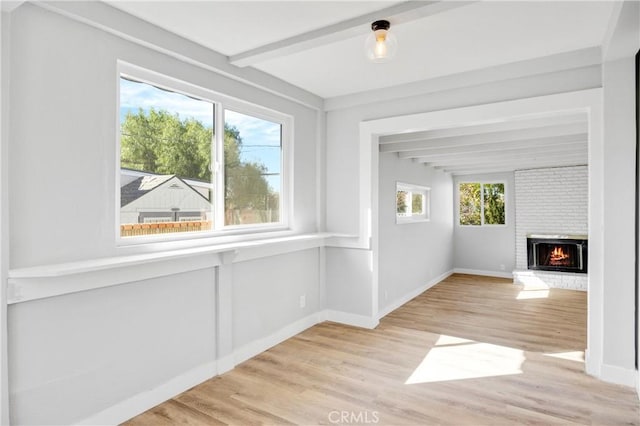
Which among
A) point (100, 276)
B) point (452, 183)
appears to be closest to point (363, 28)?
point (100, 276)

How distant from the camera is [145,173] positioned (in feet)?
8.57

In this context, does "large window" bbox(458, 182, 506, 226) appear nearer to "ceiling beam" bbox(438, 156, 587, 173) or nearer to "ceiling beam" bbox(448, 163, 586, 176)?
"ceiling beam" bbox(448, 163, 586, 176)

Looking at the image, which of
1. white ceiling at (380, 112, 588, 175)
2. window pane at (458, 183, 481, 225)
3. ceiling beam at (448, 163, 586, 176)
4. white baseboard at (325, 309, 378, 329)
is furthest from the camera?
window pane at (458, 183, 481, 225)

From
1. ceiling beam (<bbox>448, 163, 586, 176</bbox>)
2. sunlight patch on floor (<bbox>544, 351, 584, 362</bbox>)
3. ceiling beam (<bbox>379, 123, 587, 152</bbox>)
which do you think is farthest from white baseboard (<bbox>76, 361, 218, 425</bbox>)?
ceiling beam (<bbox>448, 163, 586, 176</bbox>)

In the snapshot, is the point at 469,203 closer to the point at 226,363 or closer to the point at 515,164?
the point at 515,164

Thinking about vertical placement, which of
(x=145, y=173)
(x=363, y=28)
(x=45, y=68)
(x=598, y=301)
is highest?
(x=363, y=28)

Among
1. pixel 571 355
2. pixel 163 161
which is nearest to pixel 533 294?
pixel 571 355

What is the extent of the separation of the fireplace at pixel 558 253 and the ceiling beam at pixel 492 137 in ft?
10.3

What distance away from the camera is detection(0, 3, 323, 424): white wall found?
1.95m

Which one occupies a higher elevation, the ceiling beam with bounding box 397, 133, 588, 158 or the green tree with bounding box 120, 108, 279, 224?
the ceiling beam with bounding box 397, 133, 588, 158

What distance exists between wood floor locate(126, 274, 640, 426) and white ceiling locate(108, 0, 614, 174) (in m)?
2.20

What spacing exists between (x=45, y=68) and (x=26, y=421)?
183 cm

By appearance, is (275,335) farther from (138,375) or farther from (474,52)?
(474,52)
